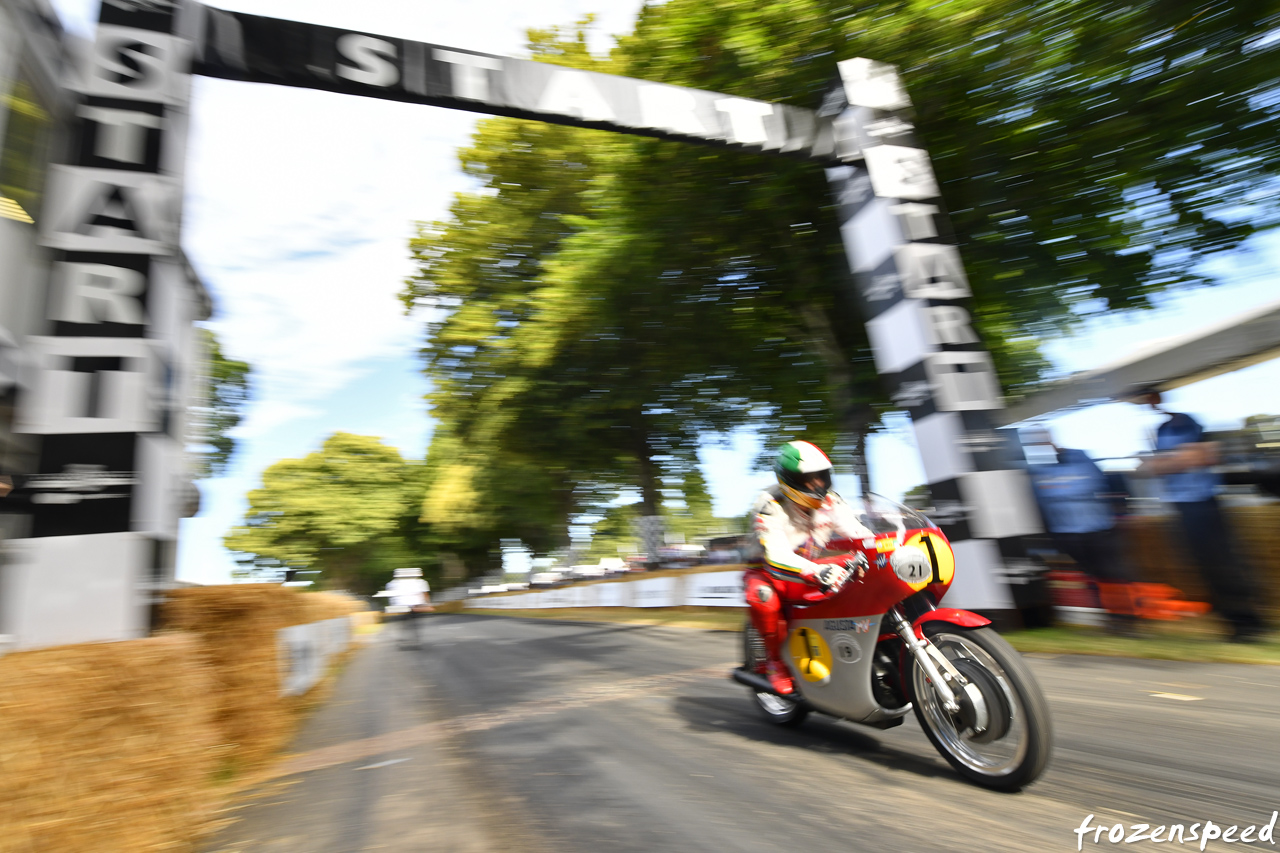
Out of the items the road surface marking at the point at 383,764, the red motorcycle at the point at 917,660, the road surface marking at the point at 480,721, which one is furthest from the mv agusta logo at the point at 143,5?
the red motorcycle at the point at 917,660

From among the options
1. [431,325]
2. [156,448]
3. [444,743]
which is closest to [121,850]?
[444,743]

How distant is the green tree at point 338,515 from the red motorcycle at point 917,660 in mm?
48602

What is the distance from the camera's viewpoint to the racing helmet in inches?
150

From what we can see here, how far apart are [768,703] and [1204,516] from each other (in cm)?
399

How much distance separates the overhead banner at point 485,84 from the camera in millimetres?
6598

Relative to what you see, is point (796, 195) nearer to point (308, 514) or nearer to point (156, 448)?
point (156, 448)

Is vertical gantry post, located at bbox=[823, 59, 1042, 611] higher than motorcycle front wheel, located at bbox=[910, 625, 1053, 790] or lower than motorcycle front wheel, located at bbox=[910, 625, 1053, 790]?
higher

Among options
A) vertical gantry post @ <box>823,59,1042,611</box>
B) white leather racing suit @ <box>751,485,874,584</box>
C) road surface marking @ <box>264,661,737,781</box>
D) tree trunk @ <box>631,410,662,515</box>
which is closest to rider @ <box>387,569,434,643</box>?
tree trunk @ <box>631,410,662,515</box>

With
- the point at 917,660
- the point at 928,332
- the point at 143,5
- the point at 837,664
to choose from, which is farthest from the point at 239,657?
the point at 928,332

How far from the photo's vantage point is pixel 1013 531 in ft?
21.7

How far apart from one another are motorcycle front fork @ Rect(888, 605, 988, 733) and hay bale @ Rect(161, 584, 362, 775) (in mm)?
4224

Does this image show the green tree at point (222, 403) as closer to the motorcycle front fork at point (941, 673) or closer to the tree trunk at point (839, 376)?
the tree trunk at point (839, 376)

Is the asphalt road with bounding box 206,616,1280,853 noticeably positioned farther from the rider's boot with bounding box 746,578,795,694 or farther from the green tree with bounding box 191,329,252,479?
the green tree with bounding box 191,329,252,479

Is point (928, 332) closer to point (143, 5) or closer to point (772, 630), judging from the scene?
point (772, 630)
